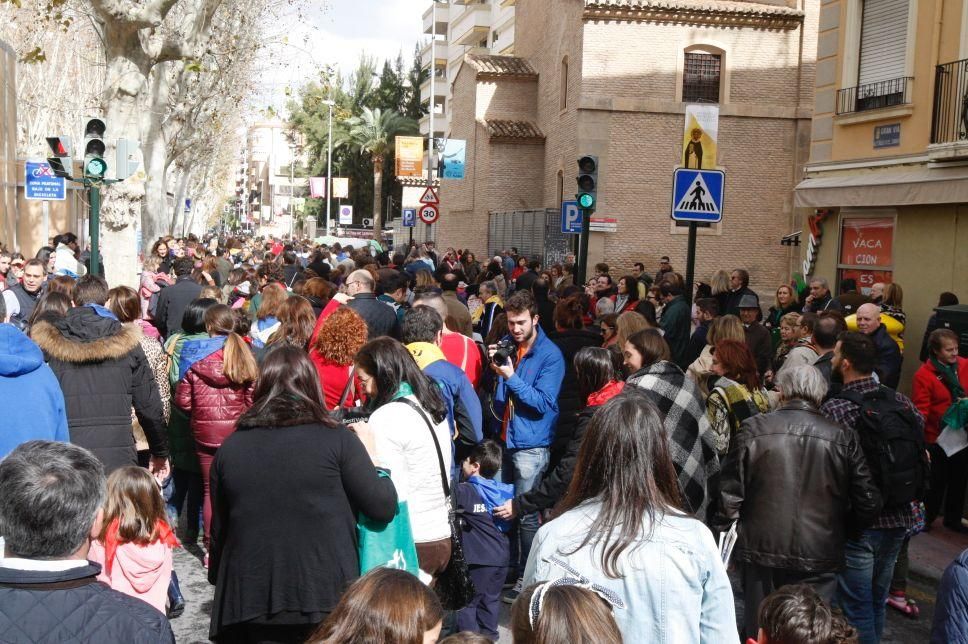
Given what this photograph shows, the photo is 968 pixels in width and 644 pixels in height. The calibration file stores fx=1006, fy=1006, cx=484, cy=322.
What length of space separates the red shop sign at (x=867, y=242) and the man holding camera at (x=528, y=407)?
9.94m

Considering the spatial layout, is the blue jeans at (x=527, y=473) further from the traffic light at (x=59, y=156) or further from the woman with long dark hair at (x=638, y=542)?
the traffic light at (x=59, y=156)

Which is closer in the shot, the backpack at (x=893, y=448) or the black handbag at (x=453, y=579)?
the black handbag at (x=453, y=579)

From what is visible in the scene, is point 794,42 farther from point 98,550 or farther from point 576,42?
point 98,550

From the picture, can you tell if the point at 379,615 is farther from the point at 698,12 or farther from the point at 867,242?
the point at 698,12

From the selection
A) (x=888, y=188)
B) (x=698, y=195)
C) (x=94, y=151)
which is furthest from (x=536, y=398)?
(x=888, y=188)

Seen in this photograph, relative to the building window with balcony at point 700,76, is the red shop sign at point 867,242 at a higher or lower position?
lower

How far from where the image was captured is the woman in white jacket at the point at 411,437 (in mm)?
4656

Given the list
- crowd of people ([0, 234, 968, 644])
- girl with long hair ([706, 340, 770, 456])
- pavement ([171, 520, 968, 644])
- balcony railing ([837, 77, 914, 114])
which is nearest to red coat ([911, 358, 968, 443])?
crowd of people ([0, 234, 968, 644])

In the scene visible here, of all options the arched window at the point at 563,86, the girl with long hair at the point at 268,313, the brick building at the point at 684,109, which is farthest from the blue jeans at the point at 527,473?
the arched window at the point at 563,86

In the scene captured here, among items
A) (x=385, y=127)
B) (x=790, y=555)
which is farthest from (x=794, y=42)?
(x=385, y=127)

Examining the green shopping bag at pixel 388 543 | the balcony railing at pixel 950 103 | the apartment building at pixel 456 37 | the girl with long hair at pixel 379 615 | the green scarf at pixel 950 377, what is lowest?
the green shopping bag at pixel 388 543

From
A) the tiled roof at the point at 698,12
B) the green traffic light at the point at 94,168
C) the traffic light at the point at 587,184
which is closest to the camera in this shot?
the green traffic light at the point at 94,168

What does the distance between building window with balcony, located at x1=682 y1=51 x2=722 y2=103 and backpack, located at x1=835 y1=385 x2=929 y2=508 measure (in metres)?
25.3

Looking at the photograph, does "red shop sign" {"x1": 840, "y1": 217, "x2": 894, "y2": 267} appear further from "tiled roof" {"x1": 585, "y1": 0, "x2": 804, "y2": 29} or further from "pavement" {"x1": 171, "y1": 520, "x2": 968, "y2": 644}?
"tiled roof" {"x1": 585, "y1": 0, "x2": 804, "y2": 29}
